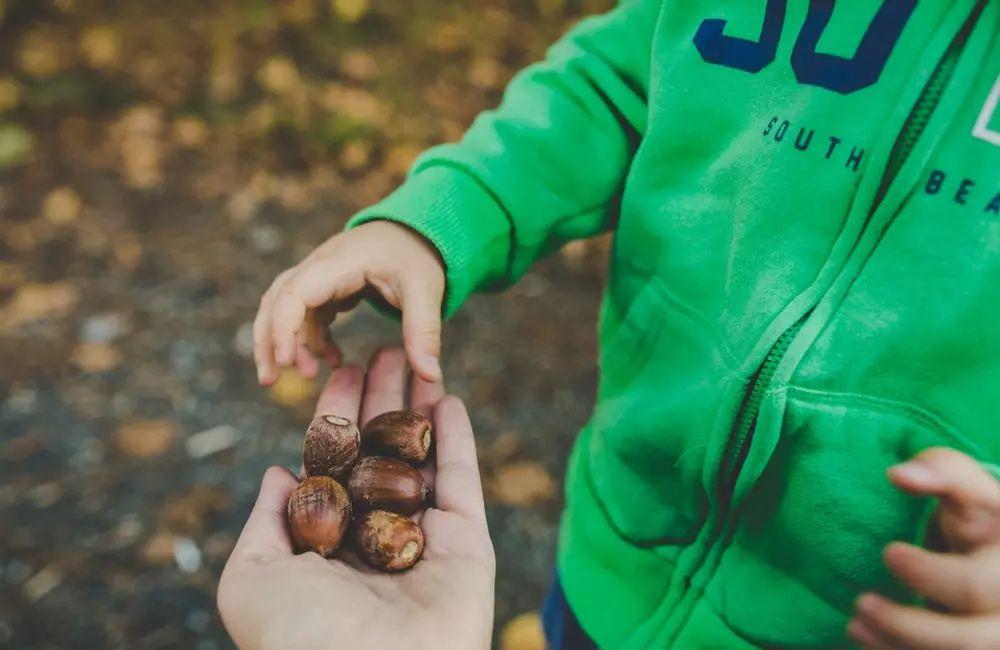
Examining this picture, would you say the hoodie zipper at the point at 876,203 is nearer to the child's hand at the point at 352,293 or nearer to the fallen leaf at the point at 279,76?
the child's hand at the point at 352,293

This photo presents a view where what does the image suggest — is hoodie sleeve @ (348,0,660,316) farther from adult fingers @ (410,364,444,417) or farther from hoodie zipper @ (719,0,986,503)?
hoodie zipper @ (719,0,986,503)

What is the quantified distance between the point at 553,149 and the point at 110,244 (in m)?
2.51

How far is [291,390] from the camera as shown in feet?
8.71

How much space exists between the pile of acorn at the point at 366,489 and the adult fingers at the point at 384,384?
0.05 meters

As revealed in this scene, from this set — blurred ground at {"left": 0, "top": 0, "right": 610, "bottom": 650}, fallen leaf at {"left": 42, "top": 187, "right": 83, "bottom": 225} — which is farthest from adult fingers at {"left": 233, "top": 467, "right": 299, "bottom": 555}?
fallen leaf at {"left": 42, "top": 187, "right": 83, "bottom": 225}

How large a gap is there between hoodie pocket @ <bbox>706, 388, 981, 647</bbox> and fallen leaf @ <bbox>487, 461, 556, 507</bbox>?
1353 millimetres

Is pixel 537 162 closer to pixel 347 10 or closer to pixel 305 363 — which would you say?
pixel 305 363

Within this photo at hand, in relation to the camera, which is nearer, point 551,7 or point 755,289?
point 755,289

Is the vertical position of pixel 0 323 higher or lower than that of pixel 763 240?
lower

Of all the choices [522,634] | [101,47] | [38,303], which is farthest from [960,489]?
[101,47]

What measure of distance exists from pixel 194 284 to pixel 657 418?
2393mm

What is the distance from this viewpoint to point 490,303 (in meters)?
3.10

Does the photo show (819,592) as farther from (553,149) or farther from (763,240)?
(553,149)

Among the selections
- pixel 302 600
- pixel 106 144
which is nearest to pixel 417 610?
pixel 302 600
